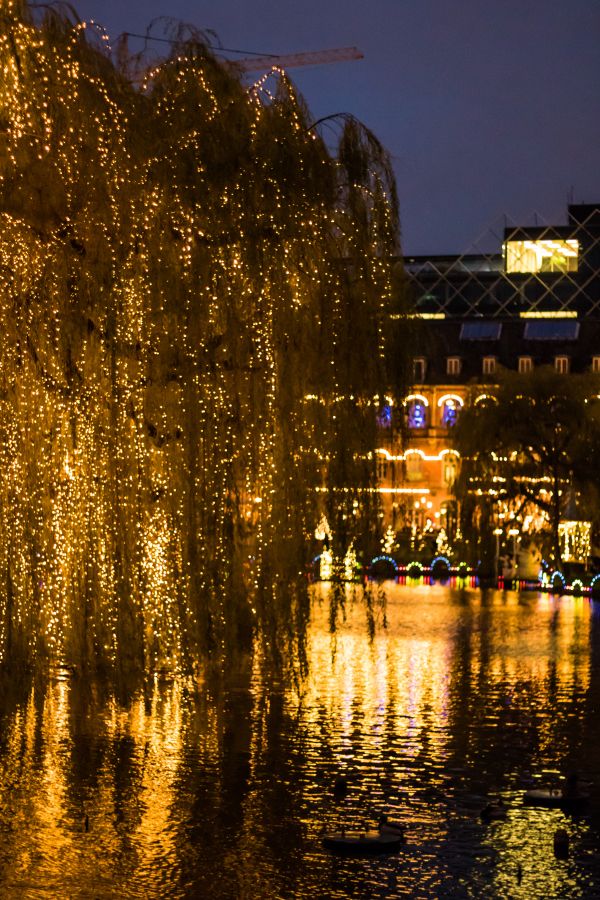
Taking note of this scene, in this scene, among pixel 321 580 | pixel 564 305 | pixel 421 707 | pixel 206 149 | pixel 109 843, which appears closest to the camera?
pixel 109 843

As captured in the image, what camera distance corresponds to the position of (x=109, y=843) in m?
16.7

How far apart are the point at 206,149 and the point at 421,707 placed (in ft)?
36.0

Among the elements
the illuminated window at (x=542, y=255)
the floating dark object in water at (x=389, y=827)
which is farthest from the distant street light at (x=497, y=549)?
the illuminated window at (x=542, y=255)

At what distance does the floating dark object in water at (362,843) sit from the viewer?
16.6 m

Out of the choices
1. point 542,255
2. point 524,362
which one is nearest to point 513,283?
point 542,255

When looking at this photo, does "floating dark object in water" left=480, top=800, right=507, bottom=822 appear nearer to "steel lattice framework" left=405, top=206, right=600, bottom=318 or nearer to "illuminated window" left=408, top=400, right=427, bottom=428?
"illuminated window" left=408, top=400, right=427, bottom=428

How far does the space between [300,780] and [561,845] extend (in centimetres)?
472

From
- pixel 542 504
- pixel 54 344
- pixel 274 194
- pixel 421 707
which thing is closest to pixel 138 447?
pixel 54 344

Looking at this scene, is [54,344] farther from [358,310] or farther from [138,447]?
[358,310]

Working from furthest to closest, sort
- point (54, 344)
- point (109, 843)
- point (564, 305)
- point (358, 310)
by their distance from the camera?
1. point (564, 305)
2. point (358, 310)
3. point (54, 344)
4. point (109, 843)

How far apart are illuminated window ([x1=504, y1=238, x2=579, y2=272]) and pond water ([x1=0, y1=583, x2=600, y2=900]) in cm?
9381

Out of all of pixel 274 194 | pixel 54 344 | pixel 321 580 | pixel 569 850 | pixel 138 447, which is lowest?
pixel 569 850

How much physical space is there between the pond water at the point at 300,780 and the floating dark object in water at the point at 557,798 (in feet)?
0.86

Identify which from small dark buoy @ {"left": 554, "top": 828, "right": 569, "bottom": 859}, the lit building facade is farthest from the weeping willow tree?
the lit building facade
